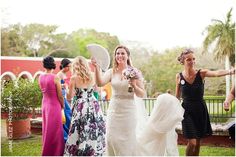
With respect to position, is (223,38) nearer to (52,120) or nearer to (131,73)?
(131,73)

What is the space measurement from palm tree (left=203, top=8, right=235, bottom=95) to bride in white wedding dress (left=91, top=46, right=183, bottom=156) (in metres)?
2.12

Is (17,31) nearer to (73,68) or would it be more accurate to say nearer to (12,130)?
(12,130)

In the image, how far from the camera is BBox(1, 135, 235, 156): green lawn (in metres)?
4.19

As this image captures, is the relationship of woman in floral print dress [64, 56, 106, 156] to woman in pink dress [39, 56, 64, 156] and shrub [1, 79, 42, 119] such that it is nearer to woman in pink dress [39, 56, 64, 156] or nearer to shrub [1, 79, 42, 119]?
woman in pink dress [39, 56, 64, 156]

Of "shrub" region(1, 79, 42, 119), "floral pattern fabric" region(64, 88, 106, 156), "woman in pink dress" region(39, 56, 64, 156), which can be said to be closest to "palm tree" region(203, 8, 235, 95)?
"floral pattern fabric" region(64, 88, 106, 156)

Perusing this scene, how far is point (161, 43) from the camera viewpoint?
17.3 ft

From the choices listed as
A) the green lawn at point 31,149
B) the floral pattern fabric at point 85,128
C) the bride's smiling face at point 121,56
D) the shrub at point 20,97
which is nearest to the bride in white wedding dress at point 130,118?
the bride's smiling face at point 121,56

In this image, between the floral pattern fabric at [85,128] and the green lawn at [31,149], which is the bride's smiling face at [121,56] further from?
the green lawn at [31,149]

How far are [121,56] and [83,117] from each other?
0.83 metres

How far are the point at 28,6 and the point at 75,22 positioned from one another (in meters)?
0.74

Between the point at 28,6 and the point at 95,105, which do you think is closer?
the point at 95,105

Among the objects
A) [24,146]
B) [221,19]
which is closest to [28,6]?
[24,146]

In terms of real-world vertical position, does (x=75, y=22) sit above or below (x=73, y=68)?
above

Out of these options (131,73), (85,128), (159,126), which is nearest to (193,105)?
(159,126)
